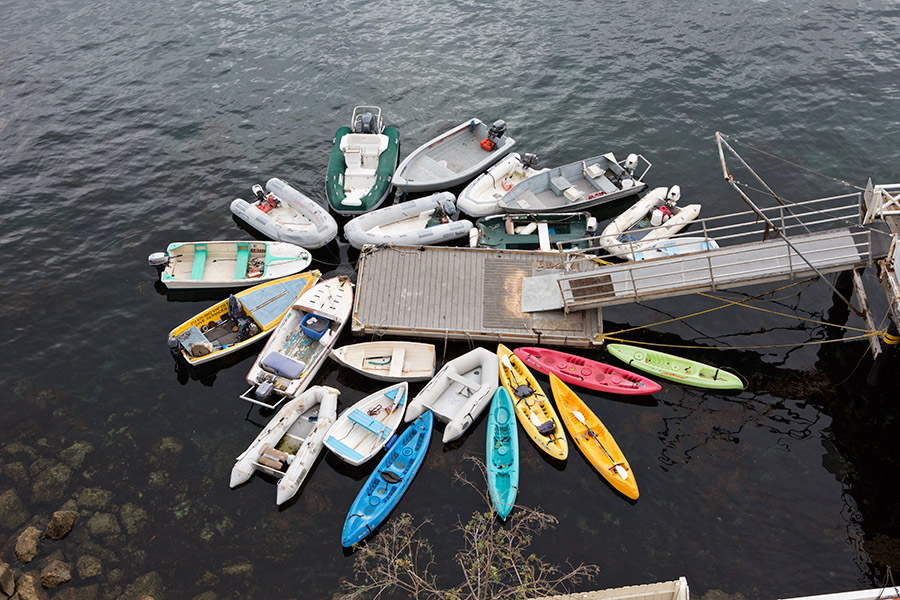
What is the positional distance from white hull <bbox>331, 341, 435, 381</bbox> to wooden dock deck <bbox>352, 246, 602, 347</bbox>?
662mm

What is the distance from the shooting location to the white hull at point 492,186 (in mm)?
34094

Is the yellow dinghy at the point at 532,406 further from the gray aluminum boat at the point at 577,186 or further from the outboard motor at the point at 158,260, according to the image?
the outboard motor at the point at 158,260

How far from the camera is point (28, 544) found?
23188 mm

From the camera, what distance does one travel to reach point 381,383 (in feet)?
92.4

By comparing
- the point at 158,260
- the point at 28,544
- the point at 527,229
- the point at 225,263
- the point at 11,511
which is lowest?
the point at 11,511

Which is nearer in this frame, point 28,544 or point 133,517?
point 28,544

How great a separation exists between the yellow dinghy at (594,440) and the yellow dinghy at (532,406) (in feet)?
1.78

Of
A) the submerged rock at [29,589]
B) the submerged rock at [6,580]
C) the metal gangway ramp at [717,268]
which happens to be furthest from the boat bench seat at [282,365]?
the submerged rock at [6,580]

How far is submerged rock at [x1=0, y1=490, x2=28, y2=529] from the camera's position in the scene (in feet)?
78.9

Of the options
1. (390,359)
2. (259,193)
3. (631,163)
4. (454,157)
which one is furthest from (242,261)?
(631,163)

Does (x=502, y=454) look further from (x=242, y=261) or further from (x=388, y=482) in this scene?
(x=242, y=261)

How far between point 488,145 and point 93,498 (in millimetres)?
26987

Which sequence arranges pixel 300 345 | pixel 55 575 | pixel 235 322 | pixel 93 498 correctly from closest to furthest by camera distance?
pixel 55 575 → pixel 93 498 → pixel 300 345 → pixel 235 322

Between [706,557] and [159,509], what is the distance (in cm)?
2034
